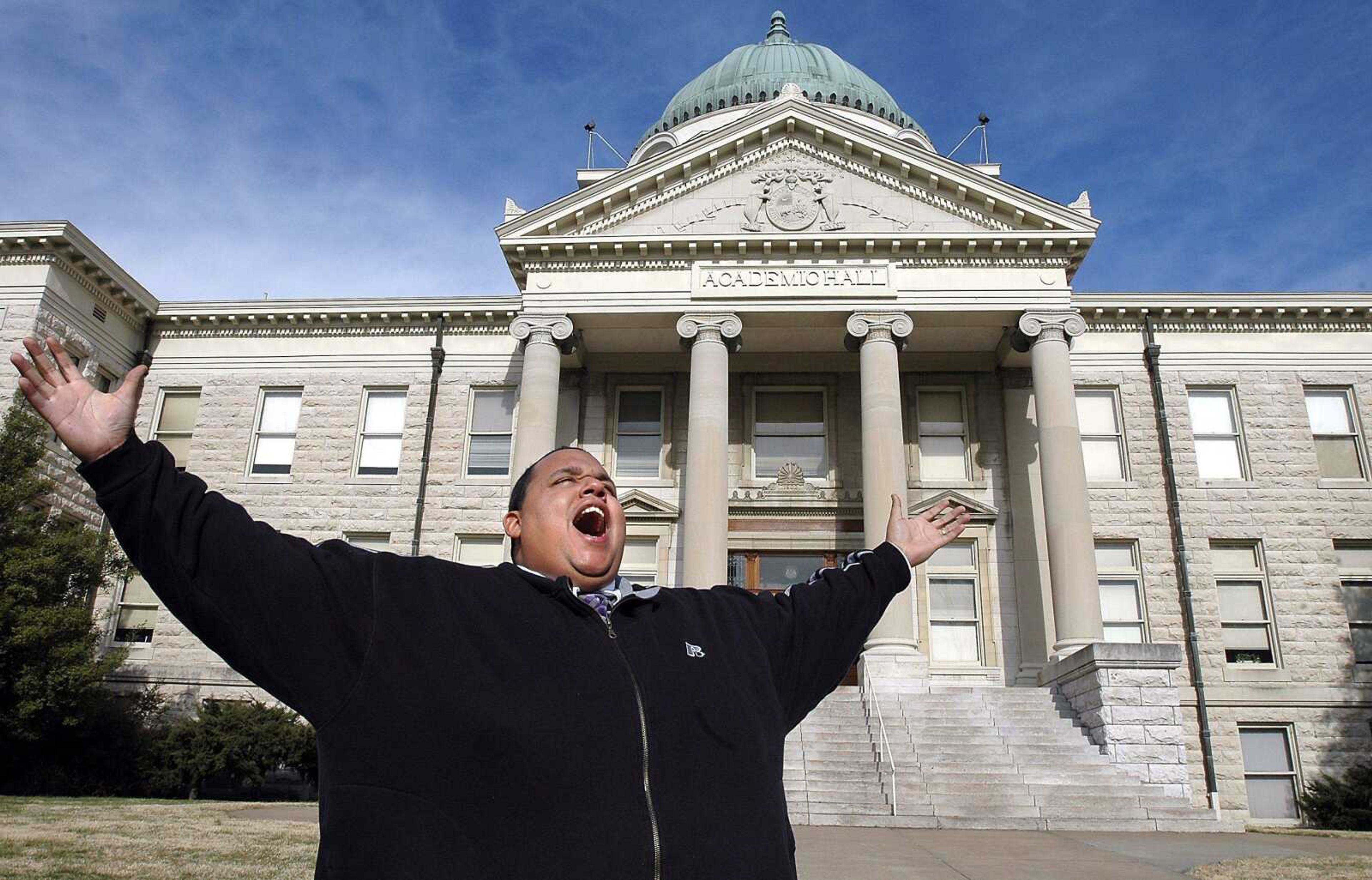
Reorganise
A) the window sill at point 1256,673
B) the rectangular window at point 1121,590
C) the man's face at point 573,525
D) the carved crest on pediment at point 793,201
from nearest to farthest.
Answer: the man's face at point 573,525, the window sill at point 1256,673, the carved crest on pediment at point 793,201, the rectangular window at point 1121,590

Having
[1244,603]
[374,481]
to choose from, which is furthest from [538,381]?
[1244,603]

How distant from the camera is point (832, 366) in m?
24.8

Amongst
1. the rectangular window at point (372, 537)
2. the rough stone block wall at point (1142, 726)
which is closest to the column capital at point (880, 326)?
the rough stone block wall at point (1142, 726)

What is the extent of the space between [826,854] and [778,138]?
17231mm

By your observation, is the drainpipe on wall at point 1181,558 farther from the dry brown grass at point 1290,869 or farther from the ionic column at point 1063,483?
the dry brown grass at point 1290,869

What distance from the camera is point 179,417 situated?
86.9ft

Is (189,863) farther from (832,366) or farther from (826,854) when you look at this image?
(832,366)

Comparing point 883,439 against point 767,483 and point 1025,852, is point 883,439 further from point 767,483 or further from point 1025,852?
point 1025,852

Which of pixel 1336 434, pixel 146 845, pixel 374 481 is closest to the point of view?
pixel 146 845

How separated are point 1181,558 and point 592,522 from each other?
23250 millimetres

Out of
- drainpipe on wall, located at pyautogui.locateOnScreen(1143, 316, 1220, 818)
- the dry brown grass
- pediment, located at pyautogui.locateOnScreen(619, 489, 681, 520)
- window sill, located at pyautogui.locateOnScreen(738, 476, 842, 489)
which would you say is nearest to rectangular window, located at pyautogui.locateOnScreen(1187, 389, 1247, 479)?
drainpipe on wall, located at pyautogui.locateOnScreen(1143, 316, 1220, 818)

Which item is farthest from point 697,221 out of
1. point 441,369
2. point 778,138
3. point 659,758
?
point 659,758

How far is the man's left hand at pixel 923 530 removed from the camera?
10.9 feet

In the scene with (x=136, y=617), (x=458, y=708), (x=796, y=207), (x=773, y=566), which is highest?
(x=796, y=207)
